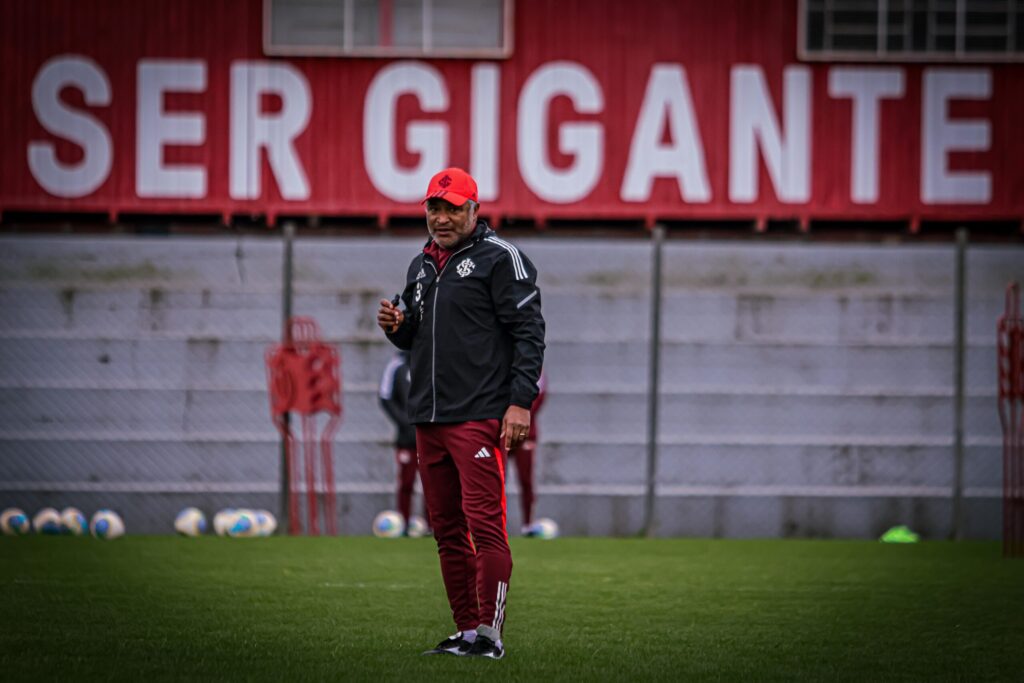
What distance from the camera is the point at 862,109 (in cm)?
2116

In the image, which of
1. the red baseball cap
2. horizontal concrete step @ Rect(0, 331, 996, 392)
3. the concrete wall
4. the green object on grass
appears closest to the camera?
the red baseball cap

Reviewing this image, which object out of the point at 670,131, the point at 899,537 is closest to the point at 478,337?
the point at 899,537

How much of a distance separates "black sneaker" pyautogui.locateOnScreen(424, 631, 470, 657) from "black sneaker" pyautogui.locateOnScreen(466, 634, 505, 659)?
4 cm

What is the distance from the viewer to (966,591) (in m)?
9.64

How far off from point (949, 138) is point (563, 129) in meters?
4.81

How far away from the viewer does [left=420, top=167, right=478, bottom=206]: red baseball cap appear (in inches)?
257

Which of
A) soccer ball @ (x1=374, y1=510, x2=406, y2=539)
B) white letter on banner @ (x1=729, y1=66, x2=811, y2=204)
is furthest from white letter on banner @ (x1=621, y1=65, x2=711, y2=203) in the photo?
soccer ball @ (x1=374, y1=510, x2=406, y2=539)

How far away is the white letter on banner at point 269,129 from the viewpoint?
69.3ft

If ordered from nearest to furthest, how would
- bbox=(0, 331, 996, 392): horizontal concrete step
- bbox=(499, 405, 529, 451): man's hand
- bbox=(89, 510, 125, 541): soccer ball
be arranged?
bbox=(499, 405, 529, 451): man's hand → bbox=(89, 510, 125, 541): soccer ball → bbox=(0, 331, 996, 392): horizontal concrete step

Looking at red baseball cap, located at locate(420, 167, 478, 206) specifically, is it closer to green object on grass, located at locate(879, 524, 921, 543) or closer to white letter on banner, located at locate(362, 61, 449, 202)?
green object on grass, located at locate(879, 524, 921, 543)

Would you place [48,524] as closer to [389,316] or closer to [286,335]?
[286,335]

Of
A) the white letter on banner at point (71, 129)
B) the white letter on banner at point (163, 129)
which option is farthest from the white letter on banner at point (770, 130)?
the white letter on banner at point (71, 129)

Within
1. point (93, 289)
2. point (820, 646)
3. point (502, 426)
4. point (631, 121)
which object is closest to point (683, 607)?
point (820, 646)

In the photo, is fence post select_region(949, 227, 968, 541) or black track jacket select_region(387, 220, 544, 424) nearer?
black track jacket select_region(387, 220, 544, 424)
